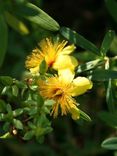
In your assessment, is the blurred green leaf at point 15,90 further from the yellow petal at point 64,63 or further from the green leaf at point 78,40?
the green leaf at point 78,40

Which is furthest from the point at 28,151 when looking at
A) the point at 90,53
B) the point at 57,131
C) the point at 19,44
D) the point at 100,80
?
the point at 100,80

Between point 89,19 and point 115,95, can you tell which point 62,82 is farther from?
point 89,19

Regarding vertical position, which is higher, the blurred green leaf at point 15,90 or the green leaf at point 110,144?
the blurred green leaf at point 15,90

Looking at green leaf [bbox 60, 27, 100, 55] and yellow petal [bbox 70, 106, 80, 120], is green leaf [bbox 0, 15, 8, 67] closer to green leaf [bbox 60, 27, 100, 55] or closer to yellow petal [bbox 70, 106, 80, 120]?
green leaf [bbox 60, 27, 100, 55]

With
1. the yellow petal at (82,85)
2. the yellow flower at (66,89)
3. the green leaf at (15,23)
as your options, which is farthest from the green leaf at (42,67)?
the green leaf at (15,23)

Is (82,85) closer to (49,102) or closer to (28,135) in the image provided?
(49,102)

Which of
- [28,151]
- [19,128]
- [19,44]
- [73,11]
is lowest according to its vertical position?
[28,151]

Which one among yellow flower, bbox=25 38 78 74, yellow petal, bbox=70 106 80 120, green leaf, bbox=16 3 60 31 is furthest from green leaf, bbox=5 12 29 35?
yellow petal, bbox=70 106 80 120
